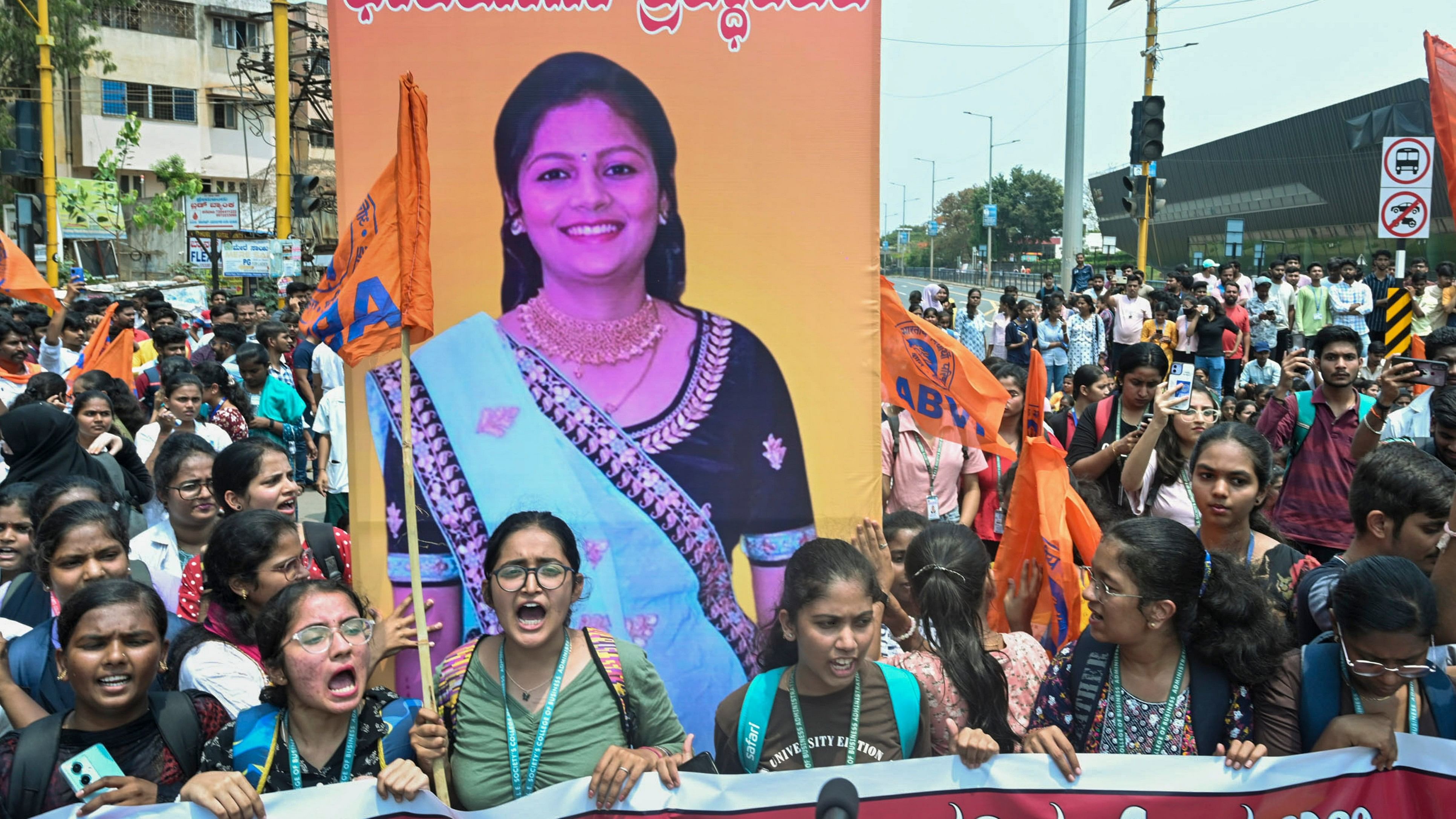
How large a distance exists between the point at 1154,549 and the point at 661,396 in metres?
1.72

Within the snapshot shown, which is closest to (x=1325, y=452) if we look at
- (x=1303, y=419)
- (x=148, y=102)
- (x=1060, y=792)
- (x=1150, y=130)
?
(x=1303, y=419)

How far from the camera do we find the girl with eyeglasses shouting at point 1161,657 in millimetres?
2742

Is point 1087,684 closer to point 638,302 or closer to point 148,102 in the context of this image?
point 638,302

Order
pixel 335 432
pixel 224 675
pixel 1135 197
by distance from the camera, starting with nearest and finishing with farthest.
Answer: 1. pixel 224 675
2. pixel 335 432
3. pixel 1135 197

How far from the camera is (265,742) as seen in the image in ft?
8.77

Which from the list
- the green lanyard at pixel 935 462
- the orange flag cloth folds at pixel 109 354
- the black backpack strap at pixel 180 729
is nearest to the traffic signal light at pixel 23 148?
the orange flag cloth folds at pixel 109 354

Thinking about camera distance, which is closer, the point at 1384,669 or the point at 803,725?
the point at 1384,669

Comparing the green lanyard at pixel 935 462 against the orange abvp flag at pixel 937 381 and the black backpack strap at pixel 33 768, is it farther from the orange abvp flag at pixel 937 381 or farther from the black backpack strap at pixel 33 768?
Result: the black backpack strap at pixel 33 768

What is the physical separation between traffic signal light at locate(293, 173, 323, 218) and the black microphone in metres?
13.0

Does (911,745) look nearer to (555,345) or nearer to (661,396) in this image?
(661,396)

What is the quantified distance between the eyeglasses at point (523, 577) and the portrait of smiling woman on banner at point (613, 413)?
1.03 m

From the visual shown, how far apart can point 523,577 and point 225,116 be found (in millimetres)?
44423

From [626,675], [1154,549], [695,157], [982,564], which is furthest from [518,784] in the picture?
[695,157]

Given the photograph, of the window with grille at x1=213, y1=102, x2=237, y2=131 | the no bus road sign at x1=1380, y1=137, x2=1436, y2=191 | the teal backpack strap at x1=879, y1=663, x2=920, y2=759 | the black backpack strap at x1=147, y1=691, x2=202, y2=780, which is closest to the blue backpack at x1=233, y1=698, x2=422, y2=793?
the black backpack strap at x1=147, y1=691, x2=202, y2=780
